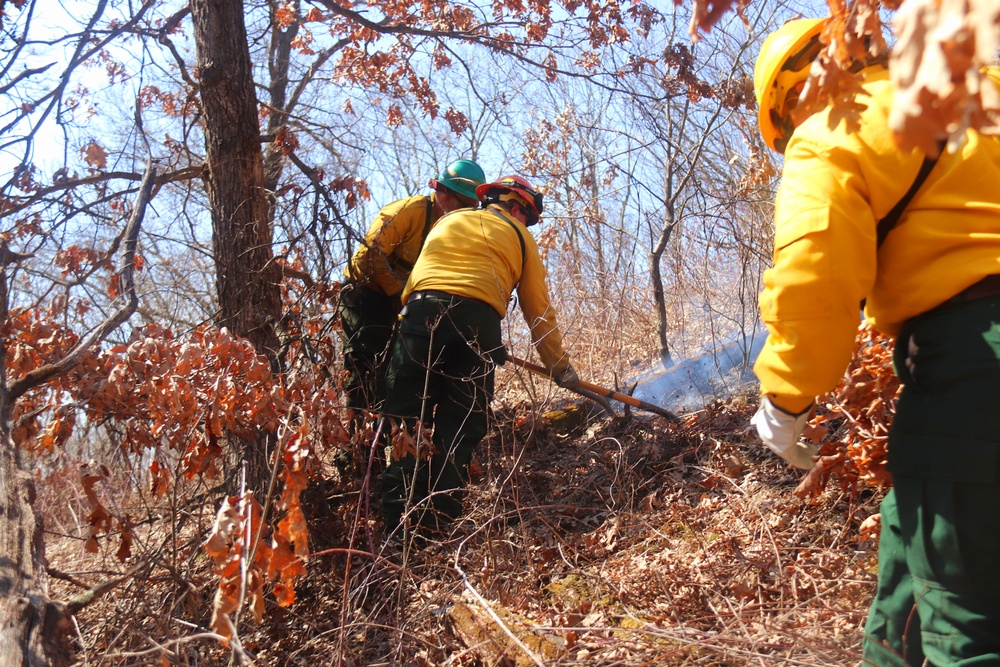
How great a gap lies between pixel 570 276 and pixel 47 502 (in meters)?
5.29

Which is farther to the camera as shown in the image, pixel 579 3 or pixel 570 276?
pixel 570 276

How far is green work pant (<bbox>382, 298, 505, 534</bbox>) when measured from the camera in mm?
4305

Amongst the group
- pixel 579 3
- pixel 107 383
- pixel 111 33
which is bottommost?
pixel 107 383

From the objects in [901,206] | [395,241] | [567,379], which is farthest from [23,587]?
[395,241]

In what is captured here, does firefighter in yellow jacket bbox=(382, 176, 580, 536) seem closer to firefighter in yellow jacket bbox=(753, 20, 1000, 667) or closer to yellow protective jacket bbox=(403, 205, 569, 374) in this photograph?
yellow protective jacket bbox=(403, 205, 569, 374)

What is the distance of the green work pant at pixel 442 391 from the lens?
430cm

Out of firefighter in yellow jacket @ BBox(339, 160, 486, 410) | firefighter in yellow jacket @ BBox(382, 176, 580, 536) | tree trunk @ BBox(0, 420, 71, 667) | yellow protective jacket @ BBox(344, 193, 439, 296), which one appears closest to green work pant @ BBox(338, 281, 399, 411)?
firefighter in yellow jacket @ BBox(339, 160, 486, 410)

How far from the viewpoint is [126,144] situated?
5.61 metres

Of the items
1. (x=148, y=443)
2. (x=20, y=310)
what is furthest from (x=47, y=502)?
(x=148, y=443)

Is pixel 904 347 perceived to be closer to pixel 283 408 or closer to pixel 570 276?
pixel 283 408

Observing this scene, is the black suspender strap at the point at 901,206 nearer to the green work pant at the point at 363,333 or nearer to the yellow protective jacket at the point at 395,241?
the green work pant at the point at 363,333

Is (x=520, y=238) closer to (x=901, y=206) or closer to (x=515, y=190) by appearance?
(x=515, y=190)

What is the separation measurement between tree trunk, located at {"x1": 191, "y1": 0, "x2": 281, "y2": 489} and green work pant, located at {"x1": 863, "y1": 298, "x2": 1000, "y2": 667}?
3.79m

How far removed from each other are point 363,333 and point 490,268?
1.41m
